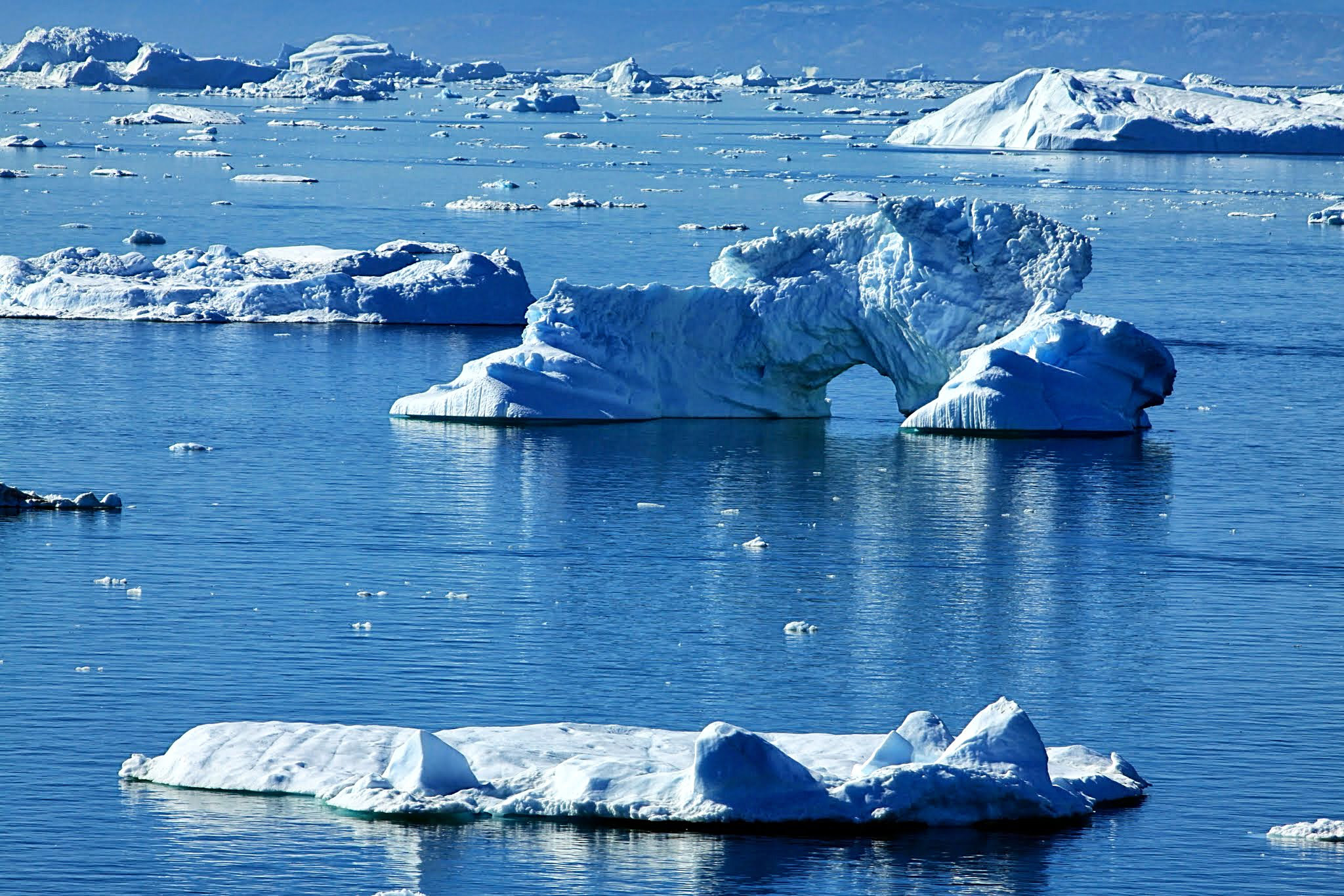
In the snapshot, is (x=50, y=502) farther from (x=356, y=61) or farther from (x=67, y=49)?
(x=356, y=61)

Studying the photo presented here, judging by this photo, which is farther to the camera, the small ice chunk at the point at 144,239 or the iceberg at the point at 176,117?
the iceberg at the point at 176,117

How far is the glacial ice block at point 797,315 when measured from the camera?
2914 centimetres

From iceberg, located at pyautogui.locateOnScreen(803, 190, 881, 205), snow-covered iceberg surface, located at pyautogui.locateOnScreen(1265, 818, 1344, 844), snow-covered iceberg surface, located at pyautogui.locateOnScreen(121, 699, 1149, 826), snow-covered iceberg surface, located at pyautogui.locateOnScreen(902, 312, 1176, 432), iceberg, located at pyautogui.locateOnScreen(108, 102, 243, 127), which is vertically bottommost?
snow-covered iceberg surface, located at pyautogui.locateOnScreen(1265, 818, 1344, 844)

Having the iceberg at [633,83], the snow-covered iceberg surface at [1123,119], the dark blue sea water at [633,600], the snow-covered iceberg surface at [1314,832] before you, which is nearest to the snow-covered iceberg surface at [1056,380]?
the dark blue sea water at [633,600]

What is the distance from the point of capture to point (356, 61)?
162 m

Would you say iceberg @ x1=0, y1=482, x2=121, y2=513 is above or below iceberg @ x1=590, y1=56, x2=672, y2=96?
below

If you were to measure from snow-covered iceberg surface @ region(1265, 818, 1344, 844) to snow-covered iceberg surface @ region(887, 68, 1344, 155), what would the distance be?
81462 millimetres

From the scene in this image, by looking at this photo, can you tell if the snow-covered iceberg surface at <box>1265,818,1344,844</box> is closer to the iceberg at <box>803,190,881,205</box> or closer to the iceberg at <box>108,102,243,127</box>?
the iceberg at <box>803,190,881,205</box>

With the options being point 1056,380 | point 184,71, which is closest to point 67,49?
point 184,71

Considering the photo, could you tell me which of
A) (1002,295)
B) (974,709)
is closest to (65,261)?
(1002,295)

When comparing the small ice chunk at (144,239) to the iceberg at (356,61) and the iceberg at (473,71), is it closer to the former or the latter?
the iceberg at (356,61)

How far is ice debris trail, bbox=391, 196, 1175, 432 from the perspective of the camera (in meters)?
28.8

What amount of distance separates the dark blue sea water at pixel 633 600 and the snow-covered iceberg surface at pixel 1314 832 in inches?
11.1

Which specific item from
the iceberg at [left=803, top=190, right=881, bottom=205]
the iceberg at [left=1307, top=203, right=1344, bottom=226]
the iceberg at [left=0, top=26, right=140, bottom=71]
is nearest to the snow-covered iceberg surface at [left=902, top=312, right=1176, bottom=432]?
the iceberg at [left=803, top=190, right=881, bottom=205]
